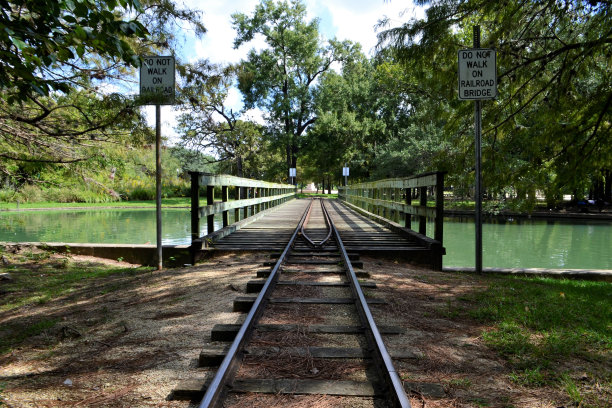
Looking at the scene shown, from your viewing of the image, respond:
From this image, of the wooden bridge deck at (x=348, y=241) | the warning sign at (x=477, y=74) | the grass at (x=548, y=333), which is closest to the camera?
the grass at (x=548, y=333)

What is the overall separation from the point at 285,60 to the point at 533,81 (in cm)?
3875

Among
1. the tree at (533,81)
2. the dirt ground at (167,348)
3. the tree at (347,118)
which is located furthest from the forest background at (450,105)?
the tree at (347,118)

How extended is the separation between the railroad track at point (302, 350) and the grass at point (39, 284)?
1908 mm

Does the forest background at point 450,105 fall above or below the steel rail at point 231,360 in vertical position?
above

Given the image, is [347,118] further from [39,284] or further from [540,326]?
[540,326]

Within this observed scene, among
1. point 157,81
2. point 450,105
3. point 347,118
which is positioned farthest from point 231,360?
point 347,118

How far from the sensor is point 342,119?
40.9m

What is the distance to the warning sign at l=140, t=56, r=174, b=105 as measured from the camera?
19.5ft

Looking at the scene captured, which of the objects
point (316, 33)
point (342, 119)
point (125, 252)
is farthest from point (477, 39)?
point (316, 33)

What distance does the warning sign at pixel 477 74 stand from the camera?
5.79 meters

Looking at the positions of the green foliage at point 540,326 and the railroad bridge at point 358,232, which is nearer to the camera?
the green foliage at point 540,326

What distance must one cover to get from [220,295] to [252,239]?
11.6 ft

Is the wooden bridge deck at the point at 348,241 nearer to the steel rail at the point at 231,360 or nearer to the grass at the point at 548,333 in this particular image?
the grass at the point at 548,333

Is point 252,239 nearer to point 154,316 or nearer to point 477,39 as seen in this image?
point 154,316
